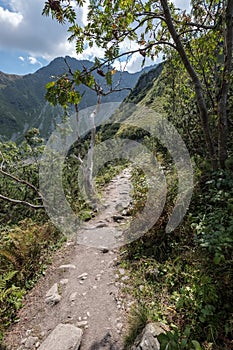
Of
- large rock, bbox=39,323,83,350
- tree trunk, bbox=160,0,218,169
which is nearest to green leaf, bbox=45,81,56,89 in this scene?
tree trunk, bbox=160,0,218,169

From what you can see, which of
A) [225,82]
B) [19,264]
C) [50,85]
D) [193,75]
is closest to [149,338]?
[50,85]

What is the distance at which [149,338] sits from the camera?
2418 millimetres

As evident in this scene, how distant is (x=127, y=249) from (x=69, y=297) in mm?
1573

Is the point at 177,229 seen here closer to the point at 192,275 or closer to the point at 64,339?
the point at 192,275

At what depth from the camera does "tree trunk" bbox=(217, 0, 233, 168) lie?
347 centimetres

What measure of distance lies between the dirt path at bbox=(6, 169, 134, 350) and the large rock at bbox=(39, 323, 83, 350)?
0.33ft

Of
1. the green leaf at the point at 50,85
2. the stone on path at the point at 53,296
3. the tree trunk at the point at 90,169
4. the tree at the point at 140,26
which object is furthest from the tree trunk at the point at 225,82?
the tree trunk at the point at 90,169

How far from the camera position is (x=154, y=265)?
4043 mm

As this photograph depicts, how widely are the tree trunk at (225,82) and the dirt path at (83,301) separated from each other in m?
3.22

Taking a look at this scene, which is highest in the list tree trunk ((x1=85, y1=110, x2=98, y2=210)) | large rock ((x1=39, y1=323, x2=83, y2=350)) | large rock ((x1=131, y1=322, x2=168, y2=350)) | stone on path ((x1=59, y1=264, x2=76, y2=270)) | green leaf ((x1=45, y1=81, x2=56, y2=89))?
green leaf ((x1=45, y1=81, x2=56, y2=89))

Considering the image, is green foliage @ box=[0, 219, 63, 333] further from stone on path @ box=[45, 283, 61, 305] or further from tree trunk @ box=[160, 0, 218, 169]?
tree trunk @ box=[160, 0, 218, 169]

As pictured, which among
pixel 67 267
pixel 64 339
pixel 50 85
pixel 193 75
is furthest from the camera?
pixel 67 267

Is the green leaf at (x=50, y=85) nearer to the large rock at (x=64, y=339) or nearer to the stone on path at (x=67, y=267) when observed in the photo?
the large rock at (x=64, y=339)

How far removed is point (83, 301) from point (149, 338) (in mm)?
1655
